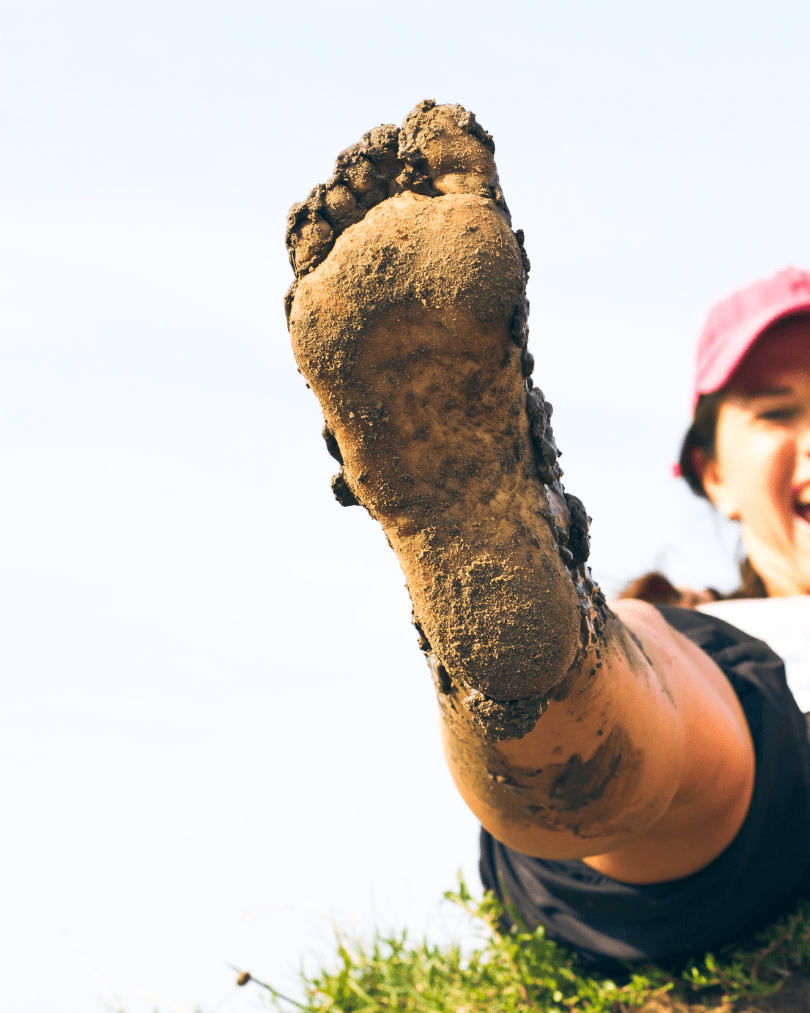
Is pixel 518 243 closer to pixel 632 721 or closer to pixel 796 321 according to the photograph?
pixel 632 721

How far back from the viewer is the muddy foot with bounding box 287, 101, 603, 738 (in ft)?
3.08

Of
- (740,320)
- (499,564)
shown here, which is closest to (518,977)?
(499,564)

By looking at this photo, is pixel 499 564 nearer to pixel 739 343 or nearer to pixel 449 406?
pixel 449 406

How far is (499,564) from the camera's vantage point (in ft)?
3.12

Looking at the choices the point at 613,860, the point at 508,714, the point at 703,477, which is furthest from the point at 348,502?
the point at 703,477

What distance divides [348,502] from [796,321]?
5.57ft

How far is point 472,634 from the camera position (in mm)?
946

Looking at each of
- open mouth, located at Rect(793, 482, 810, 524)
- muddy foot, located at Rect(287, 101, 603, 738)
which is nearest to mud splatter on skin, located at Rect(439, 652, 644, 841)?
Answer: muddy foot, located at Rect(287, 101, 603, 738)

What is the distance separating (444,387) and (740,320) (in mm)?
1703

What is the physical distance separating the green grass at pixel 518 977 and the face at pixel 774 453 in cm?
90

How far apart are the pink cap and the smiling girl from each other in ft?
3.46

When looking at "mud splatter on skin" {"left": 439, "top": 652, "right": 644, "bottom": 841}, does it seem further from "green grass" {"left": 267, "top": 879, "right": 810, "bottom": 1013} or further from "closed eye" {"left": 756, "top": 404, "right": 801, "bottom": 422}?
"closed eye" {"left": 756, "top": 404, "right": 801, "bottom": 422}

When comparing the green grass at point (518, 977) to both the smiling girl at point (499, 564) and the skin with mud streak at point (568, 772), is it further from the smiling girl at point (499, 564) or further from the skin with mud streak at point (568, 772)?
the skin with mud streak at point (568, 772)

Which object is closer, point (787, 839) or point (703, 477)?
point (787, 839)
